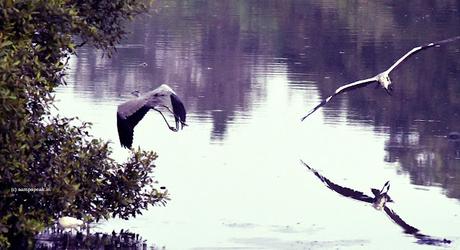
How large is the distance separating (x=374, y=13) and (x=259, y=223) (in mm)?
41775

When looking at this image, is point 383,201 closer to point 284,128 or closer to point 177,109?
point 177,109

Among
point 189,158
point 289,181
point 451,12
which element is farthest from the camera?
point 451,12

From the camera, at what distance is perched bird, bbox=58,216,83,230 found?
1378 centimetres

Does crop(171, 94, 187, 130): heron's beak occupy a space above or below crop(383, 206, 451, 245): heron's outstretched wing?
above

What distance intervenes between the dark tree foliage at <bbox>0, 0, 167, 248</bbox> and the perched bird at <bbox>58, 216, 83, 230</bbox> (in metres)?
0.07

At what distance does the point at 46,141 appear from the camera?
1368cm

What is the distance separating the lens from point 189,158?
2225cm

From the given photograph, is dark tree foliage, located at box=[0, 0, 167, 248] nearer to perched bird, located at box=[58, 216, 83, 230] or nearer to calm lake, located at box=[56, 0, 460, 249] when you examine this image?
perched bird, located at box=[58, 216, 83, 230]

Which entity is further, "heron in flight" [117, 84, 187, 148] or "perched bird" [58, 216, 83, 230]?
"heron in flight" [117, 84, 187, 148]

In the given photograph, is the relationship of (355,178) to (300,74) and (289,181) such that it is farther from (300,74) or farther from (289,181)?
(300,74)

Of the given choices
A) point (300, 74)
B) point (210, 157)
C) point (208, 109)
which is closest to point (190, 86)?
point (300, 74)

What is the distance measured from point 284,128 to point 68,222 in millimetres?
13069

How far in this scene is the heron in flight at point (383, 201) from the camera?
1685 centimetres

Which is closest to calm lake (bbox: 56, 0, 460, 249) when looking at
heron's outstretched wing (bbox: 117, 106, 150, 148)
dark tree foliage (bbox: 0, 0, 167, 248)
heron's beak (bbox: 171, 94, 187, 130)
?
dark tree foliage (bbox: 0, 0, 167, 248)
